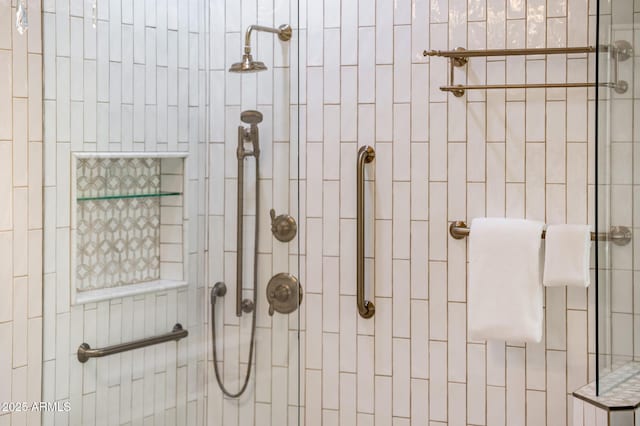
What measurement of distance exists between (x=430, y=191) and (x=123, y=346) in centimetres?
120

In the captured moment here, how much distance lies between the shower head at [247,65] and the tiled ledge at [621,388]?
1093mm

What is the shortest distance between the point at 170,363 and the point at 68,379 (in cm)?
24

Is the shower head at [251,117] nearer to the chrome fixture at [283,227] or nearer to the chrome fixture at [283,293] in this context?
the chrome fixture at [283,227]

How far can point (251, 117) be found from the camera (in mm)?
1850

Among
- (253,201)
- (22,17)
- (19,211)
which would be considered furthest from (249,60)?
(19,211)

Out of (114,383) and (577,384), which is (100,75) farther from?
(577,384)

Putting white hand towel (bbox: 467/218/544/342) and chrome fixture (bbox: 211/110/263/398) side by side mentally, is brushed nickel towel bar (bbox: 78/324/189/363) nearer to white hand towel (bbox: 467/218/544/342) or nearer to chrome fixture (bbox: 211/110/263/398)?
chrome fixture (bbox: 211/110/263/398)

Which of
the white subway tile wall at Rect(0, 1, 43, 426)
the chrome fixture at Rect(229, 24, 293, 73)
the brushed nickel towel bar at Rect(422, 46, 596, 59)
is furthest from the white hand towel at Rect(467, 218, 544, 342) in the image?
the white subway tile wall at Rect(0, 1, 43, 426)

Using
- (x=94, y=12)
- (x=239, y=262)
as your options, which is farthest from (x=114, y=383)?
(x=94, y=12)

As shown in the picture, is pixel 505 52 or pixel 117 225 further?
pixel 505 52

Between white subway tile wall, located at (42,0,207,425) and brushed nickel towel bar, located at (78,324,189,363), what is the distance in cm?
1

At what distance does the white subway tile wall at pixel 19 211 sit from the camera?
188 cm

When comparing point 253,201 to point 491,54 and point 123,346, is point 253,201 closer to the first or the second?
point 123,346

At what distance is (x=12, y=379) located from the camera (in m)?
1.95
